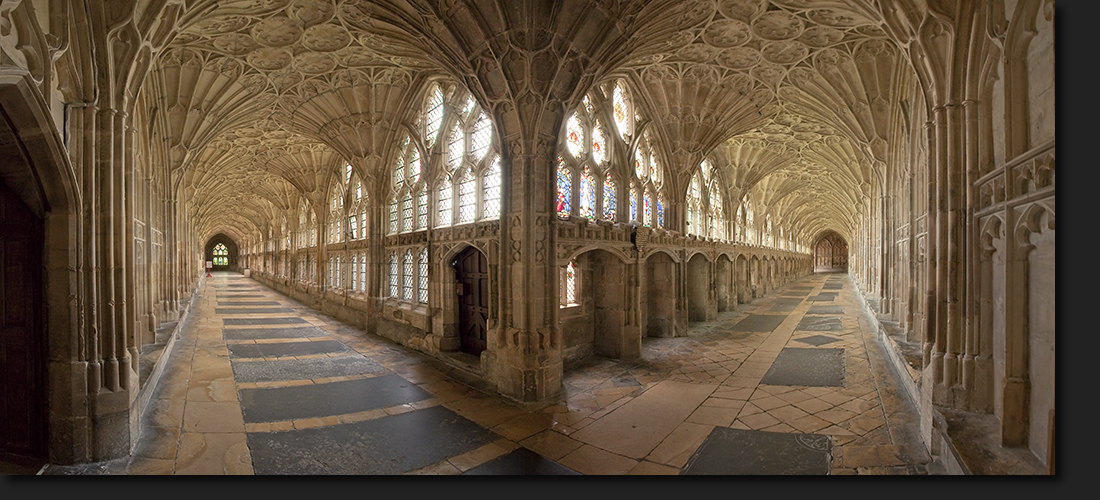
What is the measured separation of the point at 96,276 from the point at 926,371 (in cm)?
874

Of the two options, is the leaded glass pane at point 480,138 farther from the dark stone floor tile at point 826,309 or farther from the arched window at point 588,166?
the dark stone floor tile at point 826,309

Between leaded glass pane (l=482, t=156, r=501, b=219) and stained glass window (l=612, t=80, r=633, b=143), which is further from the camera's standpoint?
stained glass window (l=612, t=80, r=633, b=143)

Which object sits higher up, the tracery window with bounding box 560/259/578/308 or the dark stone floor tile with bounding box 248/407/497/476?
the tracery window with bounding box 560/259/578/308

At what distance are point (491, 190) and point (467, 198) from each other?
3.02 ft

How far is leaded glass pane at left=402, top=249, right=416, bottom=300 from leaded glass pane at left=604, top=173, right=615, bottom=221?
5.18 metres

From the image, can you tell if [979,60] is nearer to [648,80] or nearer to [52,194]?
[648,80]

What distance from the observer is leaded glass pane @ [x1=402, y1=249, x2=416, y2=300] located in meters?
12.0

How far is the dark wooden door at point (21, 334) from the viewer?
4.45 meters

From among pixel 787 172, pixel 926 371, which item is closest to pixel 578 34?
pixel 926 371

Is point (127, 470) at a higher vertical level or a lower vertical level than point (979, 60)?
lower

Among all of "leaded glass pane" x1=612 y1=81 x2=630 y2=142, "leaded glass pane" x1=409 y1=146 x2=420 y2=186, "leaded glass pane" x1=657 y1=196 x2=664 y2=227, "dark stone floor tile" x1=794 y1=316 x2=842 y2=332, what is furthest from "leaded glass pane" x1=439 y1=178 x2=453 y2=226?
"dark stone floor tile" x1=794 y1=316 x2=842 y2=332

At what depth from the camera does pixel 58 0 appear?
4.01 meters

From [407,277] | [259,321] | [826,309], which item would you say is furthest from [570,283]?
[826,309]

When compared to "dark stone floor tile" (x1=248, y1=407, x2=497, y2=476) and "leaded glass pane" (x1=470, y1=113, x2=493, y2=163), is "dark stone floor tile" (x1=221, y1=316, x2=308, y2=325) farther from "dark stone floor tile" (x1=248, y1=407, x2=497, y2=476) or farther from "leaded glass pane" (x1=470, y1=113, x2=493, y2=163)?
"dark stone floor tile" (x1=248, y1=407, x2=497, y2=476)
